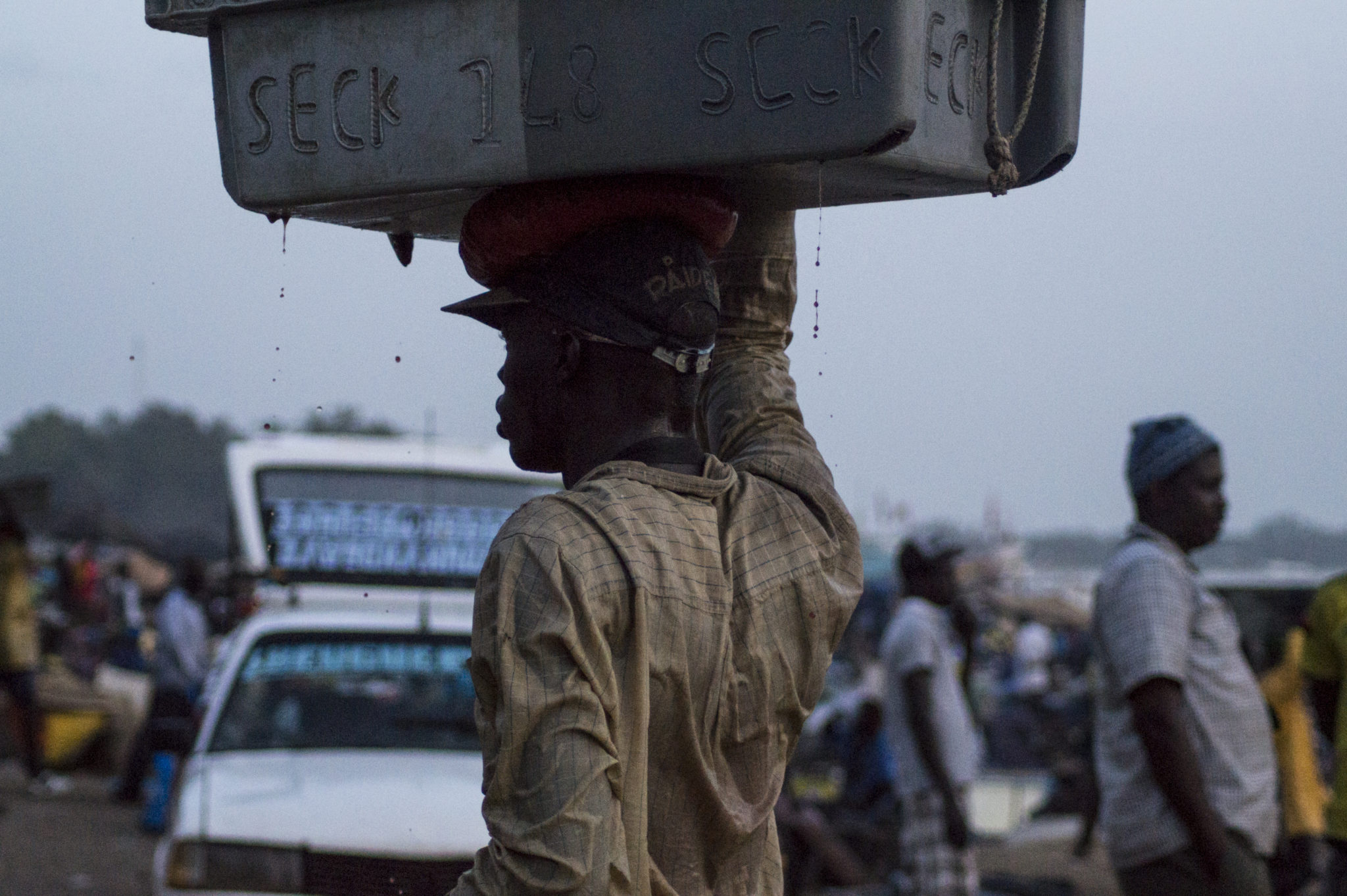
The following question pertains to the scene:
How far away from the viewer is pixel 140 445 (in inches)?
3452

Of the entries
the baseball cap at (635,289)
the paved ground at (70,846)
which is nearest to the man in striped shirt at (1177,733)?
the baseball cap at (635,289)

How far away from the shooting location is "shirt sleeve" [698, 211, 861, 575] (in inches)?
83.0

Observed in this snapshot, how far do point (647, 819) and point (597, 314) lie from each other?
0.60 meters

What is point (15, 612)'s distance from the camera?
10828mm

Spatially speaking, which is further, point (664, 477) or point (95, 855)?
point (95, 855)

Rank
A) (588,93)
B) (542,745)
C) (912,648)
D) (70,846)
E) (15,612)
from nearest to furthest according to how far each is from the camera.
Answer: (542,745)
(588,93)
(912,648)
(70,846)
(15,612)

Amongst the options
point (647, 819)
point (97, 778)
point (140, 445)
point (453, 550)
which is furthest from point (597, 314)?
point (140, 445)

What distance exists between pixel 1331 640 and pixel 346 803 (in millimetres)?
3273

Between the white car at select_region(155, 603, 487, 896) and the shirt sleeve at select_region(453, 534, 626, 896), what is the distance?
2.86 meters

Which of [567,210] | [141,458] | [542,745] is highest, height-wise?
[567,210]

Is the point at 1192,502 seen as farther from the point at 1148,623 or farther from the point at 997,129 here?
the point at 997,129

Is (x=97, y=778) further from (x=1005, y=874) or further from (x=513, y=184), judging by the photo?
(x=513, y=184)

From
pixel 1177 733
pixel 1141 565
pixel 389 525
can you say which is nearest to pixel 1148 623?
pixel 1141 565

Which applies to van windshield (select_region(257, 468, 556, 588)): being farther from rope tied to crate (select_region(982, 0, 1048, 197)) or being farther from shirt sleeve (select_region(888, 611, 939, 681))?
rope tied to crate (select_region(982, 0, 1048, 197))
